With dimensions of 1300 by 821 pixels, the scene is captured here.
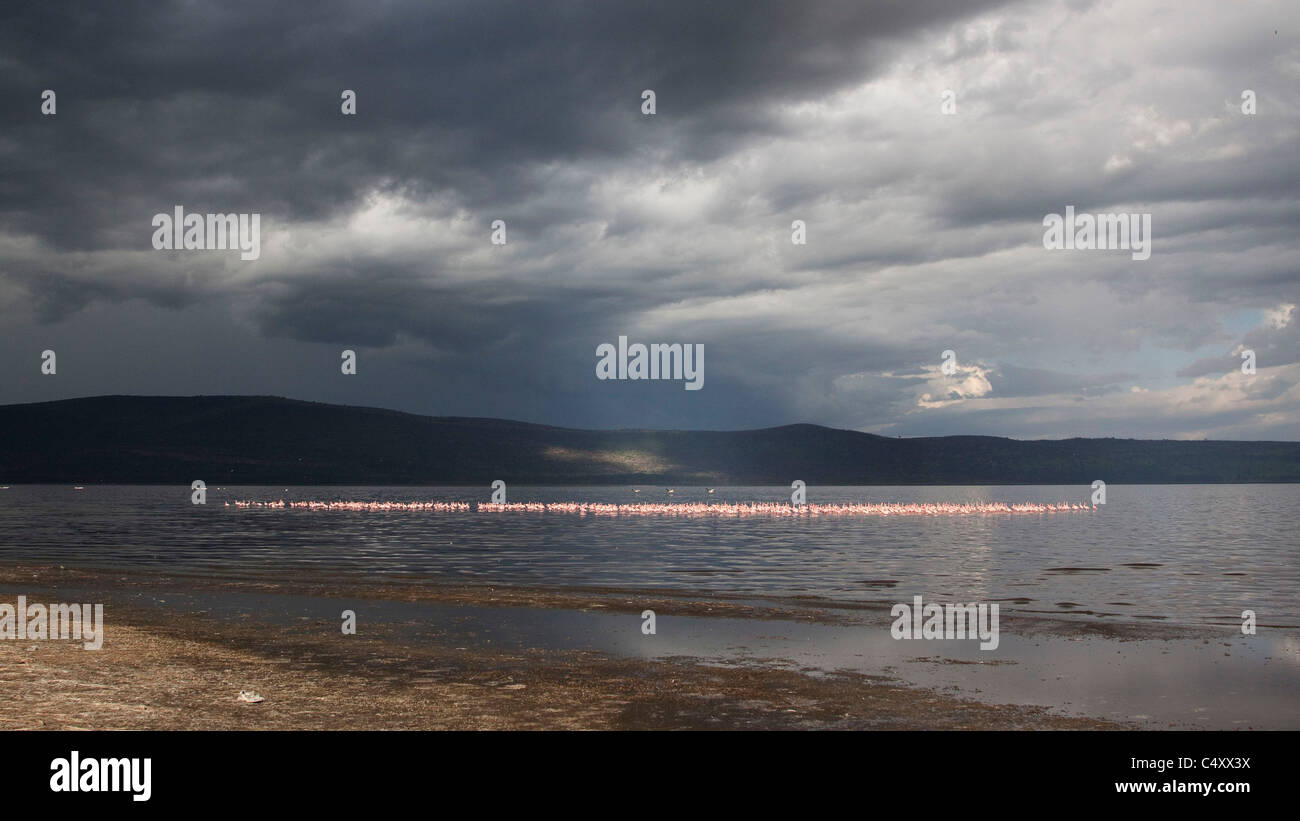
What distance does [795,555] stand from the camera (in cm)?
5344

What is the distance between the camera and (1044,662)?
67.5 feet

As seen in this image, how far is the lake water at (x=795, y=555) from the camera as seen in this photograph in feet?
116

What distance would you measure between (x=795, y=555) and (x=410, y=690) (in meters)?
39.0

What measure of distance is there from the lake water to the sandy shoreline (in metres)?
15.0

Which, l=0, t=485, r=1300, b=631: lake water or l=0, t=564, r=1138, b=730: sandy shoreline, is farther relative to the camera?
l=0, t=485, r=1300, b=631: lake water

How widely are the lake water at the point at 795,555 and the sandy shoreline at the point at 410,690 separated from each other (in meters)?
15.0

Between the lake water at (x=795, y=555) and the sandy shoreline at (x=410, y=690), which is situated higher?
the sandy shoreline at (x=410, y=690)

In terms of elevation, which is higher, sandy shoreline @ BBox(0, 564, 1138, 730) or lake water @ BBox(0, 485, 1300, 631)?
sandy shoreline @ BBox(0, 564, 1138, 730)

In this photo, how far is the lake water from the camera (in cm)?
3531

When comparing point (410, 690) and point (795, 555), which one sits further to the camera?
point (795, 555)

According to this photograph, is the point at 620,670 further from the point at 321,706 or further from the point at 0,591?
the point at 0,591

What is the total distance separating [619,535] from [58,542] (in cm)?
3632

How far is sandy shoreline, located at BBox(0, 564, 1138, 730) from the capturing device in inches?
561
